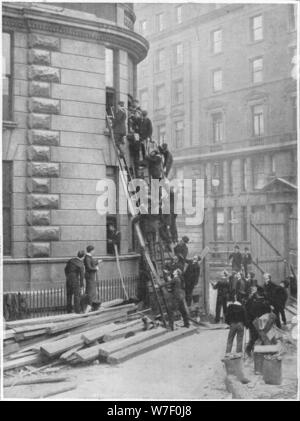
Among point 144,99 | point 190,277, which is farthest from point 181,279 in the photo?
point 144,99

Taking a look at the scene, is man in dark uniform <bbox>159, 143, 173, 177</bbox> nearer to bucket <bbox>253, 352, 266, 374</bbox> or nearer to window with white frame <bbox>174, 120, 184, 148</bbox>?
window with white frame <bbox>174, 120, 184, 148</bbox>

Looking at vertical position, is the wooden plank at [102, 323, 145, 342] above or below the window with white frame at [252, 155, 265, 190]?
below

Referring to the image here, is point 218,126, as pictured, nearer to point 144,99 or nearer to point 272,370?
point 144,99

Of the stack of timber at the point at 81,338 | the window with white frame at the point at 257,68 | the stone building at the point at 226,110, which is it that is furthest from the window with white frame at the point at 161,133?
the stack of timber at the point at 81,338

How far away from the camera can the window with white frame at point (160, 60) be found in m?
20.1

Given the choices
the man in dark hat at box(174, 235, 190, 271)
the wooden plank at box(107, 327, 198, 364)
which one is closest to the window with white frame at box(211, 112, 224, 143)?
the man in dark hat at box(174, 235, 190, 271)

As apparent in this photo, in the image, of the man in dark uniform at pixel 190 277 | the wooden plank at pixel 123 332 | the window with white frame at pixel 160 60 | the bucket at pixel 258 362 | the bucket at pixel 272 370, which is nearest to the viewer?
the bucket at pixel 272 370

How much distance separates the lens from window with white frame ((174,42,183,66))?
1872cm

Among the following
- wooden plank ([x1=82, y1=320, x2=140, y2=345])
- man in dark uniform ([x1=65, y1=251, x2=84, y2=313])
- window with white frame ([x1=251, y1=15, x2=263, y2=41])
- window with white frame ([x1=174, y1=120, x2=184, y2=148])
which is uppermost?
window with white frame ([x1=251, y1=15, x2=263, y2=41])

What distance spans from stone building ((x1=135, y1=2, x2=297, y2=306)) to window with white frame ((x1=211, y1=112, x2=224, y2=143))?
0.16 feet

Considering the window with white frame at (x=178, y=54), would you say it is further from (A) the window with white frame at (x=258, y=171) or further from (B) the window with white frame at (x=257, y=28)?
(A) the window with white frame at (x=258, y=171)

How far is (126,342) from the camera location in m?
13.7

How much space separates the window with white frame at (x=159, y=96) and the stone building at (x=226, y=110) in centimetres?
4
